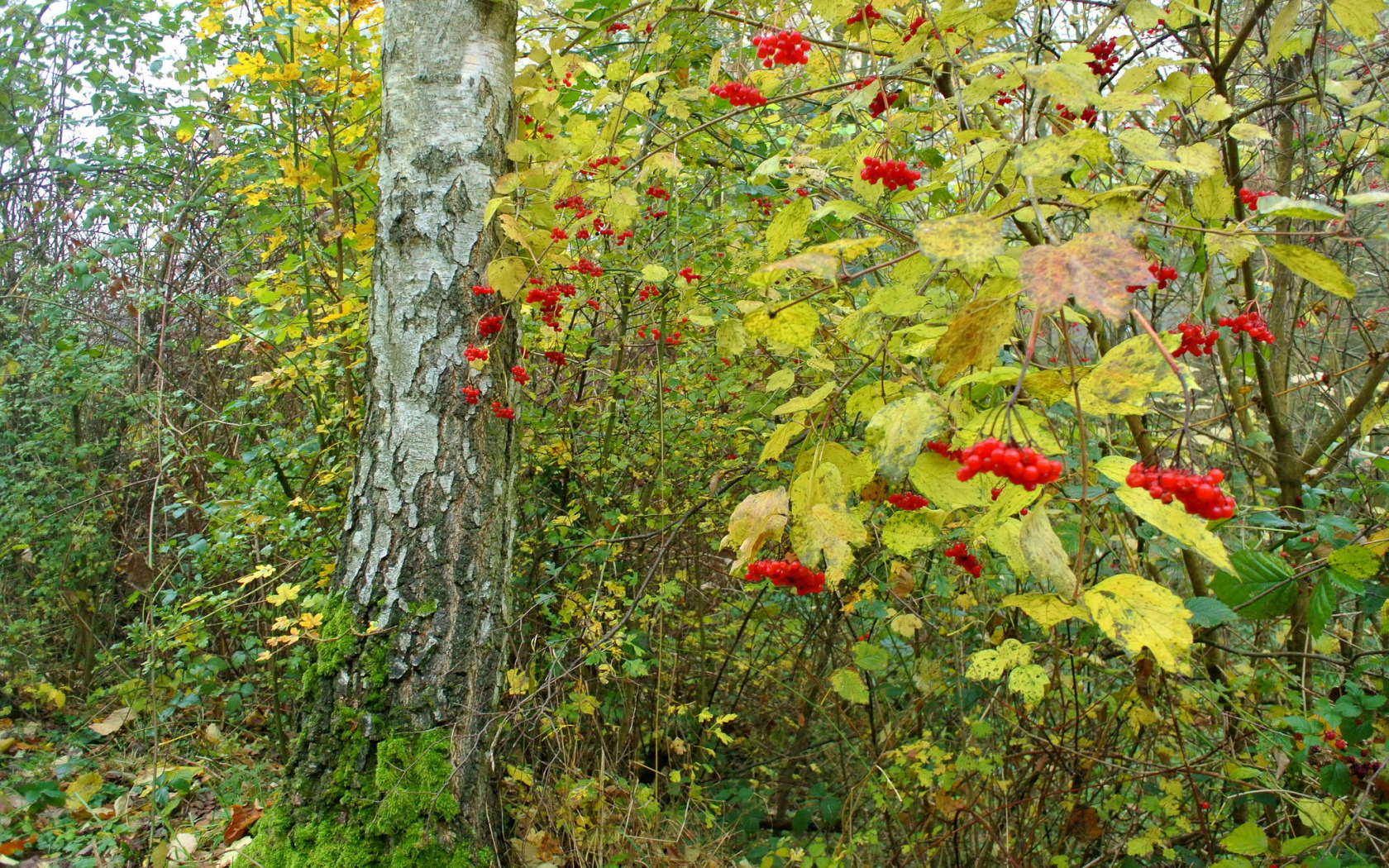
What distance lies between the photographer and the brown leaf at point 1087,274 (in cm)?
67

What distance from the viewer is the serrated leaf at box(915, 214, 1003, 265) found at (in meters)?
0.80

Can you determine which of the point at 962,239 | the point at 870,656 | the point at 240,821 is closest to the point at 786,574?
the point at 962,239

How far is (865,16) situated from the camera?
4.99ft

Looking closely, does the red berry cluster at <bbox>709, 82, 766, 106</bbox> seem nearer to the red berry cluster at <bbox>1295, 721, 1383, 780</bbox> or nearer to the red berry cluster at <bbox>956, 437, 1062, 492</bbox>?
the red berry cluster at <bbox>956, 437, 1062, 492</bbox>

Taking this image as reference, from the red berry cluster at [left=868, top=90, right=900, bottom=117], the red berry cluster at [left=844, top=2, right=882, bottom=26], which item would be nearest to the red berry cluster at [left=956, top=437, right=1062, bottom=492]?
the red berry cluster at [left=868, top=90, right=900, bottom=117]

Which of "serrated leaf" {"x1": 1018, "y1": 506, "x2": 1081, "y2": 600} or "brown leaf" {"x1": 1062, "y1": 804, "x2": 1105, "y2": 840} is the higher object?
"serrated leaf" {"x1": 1018, "y1": 506, "x2": 1081, "y2": 600}

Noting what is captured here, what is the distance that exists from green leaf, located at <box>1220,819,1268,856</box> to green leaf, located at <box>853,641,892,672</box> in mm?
919

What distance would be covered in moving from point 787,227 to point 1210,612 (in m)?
1.41

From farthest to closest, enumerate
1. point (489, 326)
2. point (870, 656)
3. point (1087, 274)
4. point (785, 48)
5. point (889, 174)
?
point (870, 656) → point (489, 326) → point (785, 48) → point (889, 174) → point (1087, 274)

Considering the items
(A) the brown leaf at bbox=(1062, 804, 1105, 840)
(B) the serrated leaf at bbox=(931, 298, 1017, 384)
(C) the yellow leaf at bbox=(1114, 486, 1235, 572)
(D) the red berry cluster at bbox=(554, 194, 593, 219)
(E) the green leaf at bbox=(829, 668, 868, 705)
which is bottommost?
(A) the brown leaf at bbox=(1062, 804, 1105, 840)

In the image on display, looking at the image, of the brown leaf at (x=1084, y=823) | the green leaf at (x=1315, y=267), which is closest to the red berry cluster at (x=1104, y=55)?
the green leaf at (x=1315, y=267)

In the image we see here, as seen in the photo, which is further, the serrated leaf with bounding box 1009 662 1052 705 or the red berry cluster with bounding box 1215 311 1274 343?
the red berry cluster with bounding box 1215 311 1274 343

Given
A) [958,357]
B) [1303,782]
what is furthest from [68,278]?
[1303,782]

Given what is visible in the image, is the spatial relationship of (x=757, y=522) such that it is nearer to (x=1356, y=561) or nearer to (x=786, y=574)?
(x=786, y=574)
